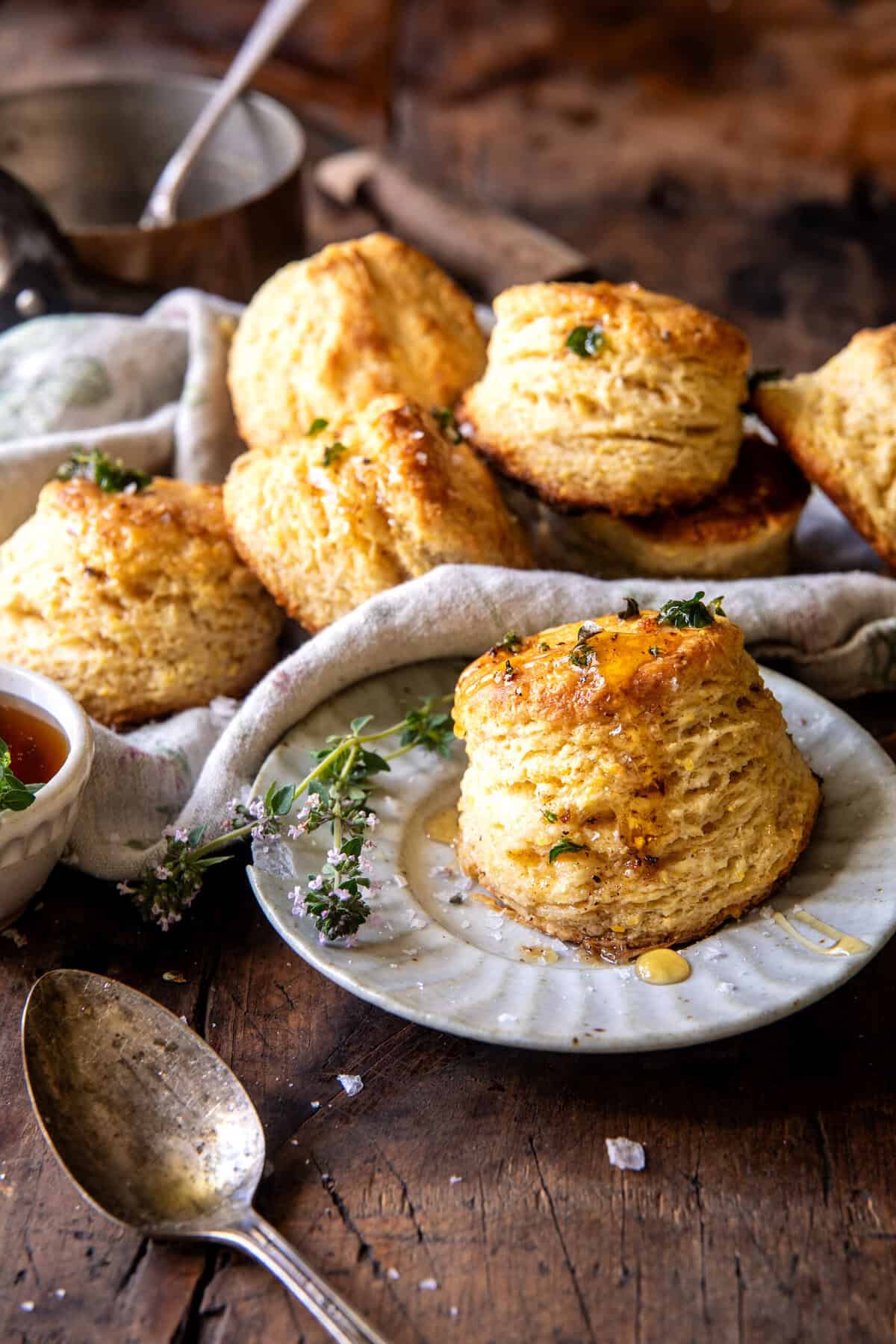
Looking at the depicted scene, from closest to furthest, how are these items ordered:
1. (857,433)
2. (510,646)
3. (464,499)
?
(510,646) → (464,499) → (857,433)

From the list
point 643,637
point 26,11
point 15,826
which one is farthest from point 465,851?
point 26,11

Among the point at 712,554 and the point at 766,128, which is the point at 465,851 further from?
the point at 766,128

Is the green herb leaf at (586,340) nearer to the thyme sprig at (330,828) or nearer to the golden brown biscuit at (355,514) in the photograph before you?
the golden brown biscuit at (355,514)

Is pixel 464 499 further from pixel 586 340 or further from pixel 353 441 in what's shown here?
pixel 586 340

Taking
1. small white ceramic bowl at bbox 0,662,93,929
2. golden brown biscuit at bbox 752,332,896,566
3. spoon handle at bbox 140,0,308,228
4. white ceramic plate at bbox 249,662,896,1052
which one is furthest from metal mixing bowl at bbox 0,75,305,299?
white ceramic plate at bbox 249,662,896,1052

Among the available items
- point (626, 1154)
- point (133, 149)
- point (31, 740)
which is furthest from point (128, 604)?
point (133, 149)

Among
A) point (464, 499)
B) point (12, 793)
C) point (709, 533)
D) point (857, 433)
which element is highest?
point (12, 793)
